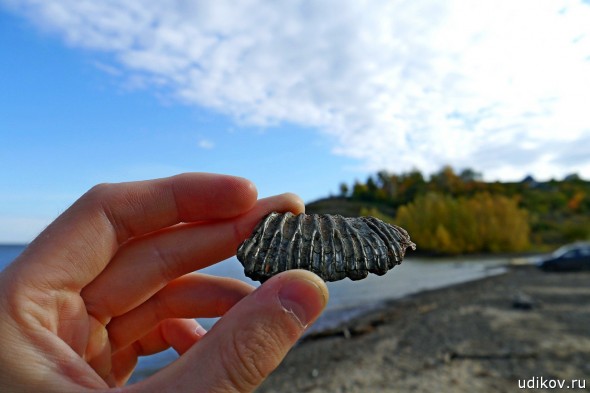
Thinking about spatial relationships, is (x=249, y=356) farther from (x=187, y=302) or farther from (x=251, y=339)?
(x=187, y=302)

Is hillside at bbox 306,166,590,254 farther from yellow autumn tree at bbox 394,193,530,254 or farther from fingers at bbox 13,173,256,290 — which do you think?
fingers at bbox 13,173,256,290

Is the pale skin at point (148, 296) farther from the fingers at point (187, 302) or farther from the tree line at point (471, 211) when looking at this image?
the tree line at point (471, 211)

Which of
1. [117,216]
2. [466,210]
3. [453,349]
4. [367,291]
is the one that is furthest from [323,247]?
[466,210]

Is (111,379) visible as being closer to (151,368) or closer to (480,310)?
(151,368)

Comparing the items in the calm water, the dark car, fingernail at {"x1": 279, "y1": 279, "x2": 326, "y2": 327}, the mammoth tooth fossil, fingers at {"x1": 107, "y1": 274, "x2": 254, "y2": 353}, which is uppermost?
the mammoth tooth fossil

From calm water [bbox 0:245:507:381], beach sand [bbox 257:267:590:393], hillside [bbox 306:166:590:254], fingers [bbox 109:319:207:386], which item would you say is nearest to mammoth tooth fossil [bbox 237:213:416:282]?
fingers [bbox 109:319:207:386]

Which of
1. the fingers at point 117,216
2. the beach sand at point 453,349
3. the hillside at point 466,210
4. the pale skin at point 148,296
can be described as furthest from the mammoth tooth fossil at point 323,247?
the hillside at point 466,210

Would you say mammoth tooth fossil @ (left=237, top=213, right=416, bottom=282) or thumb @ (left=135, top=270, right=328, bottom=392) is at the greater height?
mammoth tooth fossil @ (left=237, top=213, right=416, bottom=282)

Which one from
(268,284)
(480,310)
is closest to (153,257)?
(268,284)
